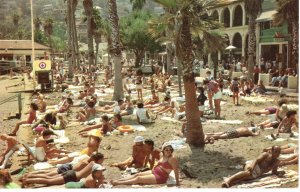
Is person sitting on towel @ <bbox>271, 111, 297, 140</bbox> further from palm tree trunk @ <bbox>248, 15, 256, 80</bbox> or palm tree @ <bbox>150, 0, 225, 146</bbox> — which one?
palm tree trunk @ <bbox>248, 15, 256, 80</bbox>

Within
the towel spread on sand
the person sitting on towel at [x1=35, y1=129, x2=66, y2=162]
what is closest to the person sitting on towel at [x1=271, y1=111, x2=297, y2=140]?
the person sitting on towel at [x1=35, y1=129, x2=66, y2=162]

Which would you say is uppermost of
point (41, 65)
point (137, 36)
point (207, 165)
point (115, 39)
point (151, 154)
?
point (137, 36)

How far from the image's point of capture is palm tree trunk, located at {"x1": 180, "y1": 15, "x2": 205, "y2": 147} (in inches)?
454

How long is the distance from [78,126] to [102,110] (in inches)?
106

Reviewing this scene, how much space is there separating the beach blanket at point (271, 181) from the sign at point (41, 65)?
22.1 metres

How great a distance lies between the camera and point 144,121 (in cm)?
1589

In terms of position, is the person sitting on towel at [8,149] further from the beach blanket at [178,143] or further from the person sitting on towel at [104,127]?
the beach blanket at [178,143]

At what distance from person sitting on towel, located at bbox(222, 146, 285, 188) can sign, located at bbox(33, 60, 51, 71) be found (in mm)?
21757

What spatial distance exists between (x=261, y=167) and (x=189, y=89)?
3.54m

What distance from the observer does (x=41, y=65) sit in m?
28.7

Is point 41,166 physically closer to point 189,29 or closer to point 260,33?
point 189,29

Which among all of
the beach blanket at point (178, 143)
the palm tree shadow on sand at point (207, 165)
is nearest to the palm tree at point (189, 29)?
the beach blanket at point (178, 143)

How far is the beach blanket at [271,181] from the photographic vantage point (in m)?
8.14

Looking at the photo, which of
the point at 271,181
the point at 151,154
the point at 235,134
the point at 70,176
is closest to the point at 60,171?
the point at 70,176
